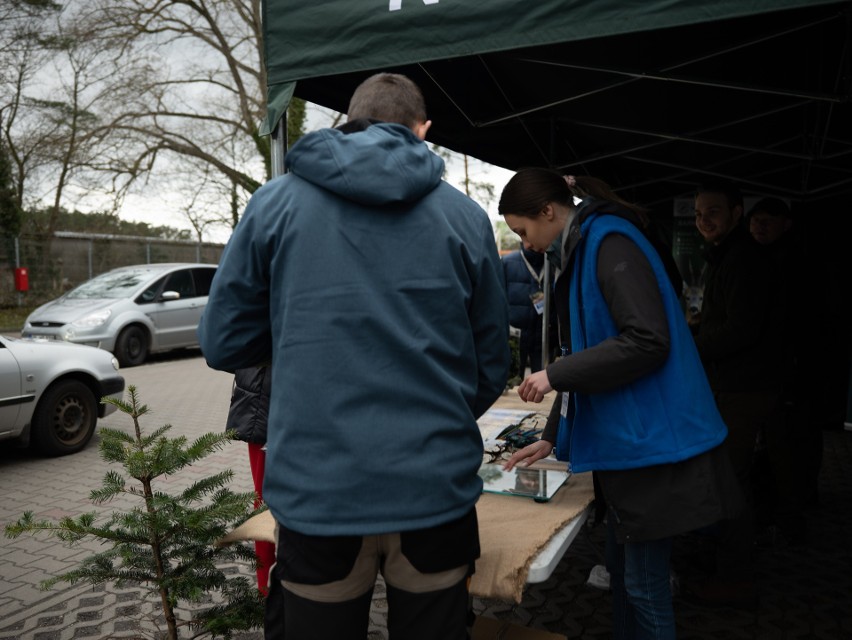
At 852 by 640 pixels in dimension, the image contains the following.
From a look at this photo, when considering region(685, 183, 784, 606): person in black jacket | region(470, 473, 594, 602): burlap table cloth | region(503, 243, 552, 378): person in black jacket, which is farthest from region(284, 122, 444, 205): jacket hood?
region(503, 243, 552, 378): person in black jacket

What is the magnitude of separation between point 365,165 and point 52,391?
5541 mm

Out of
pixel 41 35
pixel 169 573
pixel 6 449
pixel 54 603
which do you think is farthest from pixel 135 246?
pixel 169 573

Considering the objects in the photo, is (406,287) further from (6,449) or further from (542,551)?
(6,449)

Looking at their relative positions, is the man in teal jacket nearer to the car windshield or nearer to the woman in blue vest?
the woman in blue vest

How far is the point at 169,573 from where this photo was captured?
6.86 ft

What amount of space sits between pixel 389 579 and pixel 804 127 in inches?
189

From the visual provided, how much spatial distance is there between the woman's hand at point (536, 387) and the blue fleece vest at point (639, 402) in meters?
0.15

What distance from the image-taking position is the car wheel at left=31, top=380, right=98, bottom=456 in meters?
5.91

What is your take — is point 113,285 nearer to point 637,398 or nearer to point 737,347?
point 737,347

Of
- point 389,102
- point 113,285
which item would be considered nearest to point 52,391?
point 389,102

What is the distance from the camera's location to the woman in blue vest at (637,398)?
183 cm

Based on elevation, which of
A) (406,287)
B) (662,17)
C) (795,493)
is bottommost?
(795,493)

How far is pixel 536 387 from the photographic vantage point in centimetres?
193

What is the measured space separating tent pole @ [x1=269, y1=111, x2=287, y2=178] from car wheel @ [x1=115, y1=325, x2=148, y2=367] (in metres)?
9.13
